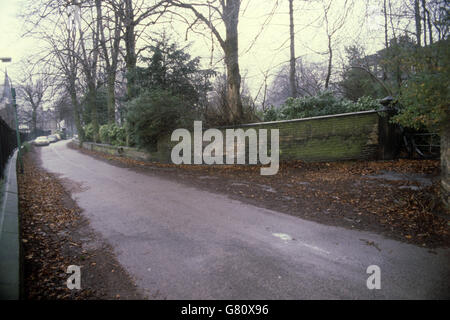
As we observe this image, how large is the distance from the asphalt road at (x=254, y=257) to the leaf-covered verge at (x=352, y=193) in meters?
0.48

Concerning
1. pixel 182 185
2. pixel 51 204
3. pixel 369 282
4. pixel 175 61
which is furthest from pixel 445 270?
pixel 175 61

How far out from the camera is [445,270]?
2943mm

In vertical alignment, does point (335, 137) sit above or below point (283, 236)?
above

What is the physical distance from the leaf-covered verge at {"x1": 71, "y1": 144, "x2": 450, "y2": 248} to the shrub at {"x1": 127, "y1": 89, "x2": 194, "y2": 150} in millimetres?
3347

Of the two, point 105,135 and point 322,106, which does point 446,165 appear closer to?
point 322,106

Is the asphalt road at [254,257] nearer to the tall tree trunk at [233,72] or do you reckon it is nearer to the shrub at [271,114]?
the tall tree trunk at [233,72]

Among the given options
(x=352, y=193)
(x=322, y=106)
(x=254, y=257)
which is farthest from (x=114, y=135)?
(x=254, y=257)

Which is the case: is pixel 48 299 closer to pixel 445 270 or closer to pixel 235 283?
pixel 235 283

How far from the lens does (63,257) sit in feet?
12.0

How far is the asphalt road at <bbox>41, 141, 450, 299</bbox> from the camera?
8.79 ft

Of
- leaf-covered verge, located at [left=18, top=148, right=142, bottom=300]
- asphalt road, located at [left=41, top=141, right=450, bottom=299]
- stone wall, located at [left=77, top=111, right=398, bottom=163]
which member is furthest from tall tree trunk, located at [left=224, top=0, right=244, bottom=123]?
leaf-covered verge, located at [left=18, top=148, right=142, bottom=300]

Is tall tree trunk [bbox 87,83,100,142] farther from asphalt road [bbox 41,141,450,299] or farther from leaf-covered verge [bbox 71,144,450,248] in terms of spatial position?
asphalt road [bbox 41,141,450,299]

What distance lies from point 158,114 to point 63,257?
9241 mm

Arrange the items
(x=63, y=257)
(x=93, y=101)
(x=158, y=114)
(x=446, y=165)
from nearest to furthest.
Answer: (x=63, y=257) < (x=446, y=165) < (x=158, y=114) < (x=93, y=101)
